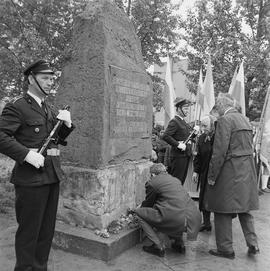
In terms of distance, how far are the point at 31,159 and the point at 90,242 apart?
55.3 inches

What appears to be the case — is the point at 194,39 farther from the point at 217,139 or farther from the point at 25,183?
the point at 25,183

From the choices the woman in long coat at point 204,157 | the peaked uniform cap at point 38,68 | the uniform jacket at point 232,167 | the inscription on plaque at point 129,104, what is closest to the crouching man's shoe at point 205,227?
the woman in long coat at point 204,157

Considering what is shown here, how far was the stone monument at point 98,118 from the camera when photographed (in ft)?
12.8

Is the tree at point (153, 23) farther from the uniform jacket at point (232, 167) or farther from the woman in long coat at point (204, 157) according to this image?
the uniform jacket at point (232, 167)

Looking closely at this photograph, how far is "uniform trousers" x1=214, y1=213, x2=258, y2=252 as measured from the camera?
12.9 ft

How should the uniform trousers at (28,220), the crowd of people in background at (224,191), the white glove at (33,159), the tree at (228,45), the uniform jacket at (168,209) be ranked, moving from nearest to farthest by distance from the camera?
the white glove at (33,159) < the uniform trousers at (28,220) < the uniform jacket at (168,209) < the crowd of people in background at (224,191) < the tree at (228,45)

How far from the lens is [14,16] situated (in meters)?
7.76

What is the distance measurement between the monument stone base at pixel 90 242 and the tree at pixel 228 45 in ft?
31.3

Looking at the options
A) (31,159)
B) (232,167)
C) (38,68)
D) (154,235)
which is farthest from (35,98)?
(232,167)

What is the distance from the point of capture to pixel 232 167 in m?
3.96

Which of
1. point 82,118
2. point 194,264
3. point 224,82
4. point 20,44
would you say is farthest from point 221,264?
point 224,82

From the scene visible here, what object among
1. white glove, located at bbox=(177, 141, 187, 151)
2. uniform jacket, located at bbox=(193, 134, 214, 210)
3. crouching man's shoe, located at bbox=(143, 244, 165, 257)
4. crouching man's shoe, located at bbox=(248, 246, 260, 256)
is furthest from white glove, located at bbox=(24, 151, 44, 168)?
white glove, located at bbox=(177, 141, 187, 151)

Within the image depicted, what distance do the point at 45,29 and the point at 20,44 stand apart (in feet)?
2.32

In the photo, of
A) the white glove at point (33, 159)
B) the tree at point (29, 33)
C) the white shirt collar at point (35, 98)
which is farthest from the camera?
the tree at point (29, 33)
